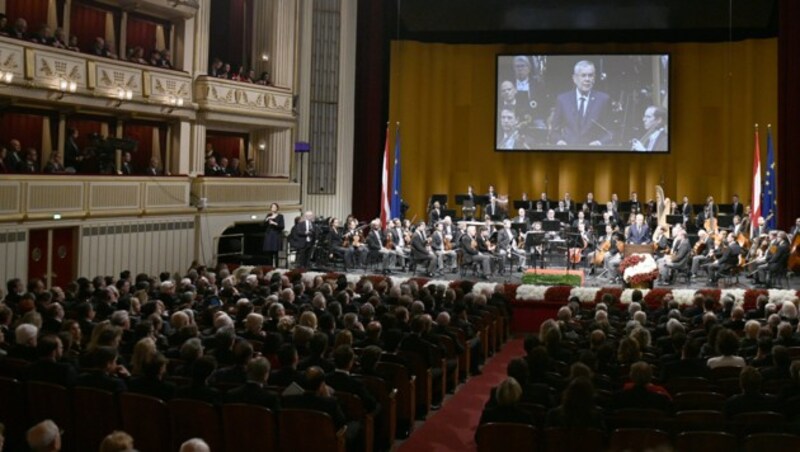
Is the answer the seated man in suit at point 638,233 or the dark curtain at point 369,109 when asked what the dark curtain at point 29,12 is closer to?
the dark curtain at point 369,109

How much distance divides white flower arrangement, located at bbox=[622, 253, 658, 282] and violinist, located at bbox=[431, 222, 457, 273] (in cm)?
452

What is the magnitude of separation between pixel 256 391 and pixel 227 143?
20344mm

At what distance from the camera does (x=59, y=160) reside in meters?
19.1

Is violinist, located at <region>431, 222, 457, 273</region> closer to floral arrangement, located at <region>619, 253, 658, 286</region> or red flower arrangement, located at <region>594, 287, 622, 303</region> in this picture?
floral arrangement, located at <region>619, 253, 658, 286</region>

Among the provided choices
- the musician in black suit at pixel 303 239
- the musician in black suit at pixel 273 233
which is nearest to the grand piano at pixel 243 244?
the musician in black suit at pixel 273 233

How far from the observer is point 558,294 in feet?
55.3

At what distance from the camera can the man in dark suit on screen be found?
1130 inches

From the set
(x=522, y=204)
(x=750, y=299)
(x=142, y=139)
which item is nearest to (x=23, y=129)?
(x=142, y=139)

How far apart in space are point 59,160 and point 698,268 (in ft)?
45.1

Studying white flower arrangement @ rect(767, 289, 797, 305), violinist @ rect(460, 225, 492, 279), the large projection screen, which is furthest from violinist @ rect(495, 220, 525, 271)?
the large projection screen

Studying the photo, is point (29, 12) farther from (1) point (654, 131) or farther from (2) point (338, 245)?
(1) point (654, 131)

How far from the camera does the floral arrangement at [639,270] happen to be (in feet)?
58.0

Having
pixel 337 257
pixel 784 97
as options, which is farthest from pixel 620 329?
pixel 784 97

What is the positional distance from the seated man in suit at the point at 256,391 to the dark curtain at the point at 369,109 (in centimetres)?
2139
